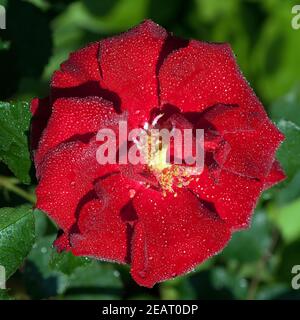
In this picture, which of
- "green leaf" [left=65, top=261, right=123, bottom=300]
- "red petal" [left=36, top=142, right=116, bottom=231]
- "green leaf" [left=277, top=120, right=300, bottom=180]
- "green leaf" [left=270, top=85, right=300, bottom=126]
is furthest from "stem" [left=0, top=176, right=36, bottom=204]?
"green leaf" [left=270, top=85, right=300, bottom=126]

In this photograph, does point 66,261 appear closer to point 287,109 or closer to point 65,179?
point 65,179

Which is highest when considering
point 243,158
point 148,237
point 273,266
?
point 243,158

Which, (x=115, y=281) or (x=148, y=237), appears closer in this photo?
(x=148, y=237)

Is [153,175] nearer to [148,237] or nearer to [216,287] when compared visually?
[148,237]

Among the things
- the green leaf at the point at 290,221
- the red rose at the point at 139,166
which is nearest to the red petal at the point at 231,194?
the red rose at the point at 139,166

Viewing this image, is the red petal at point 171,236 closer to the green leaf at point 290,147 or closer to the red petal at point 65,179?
the red petal at point 65,179

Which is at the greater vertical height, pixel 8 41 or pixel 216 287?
pixel 8 41

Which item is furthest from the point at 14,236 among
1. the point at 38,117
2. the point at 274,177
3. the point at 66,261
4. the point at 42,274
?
the point at 274,177
